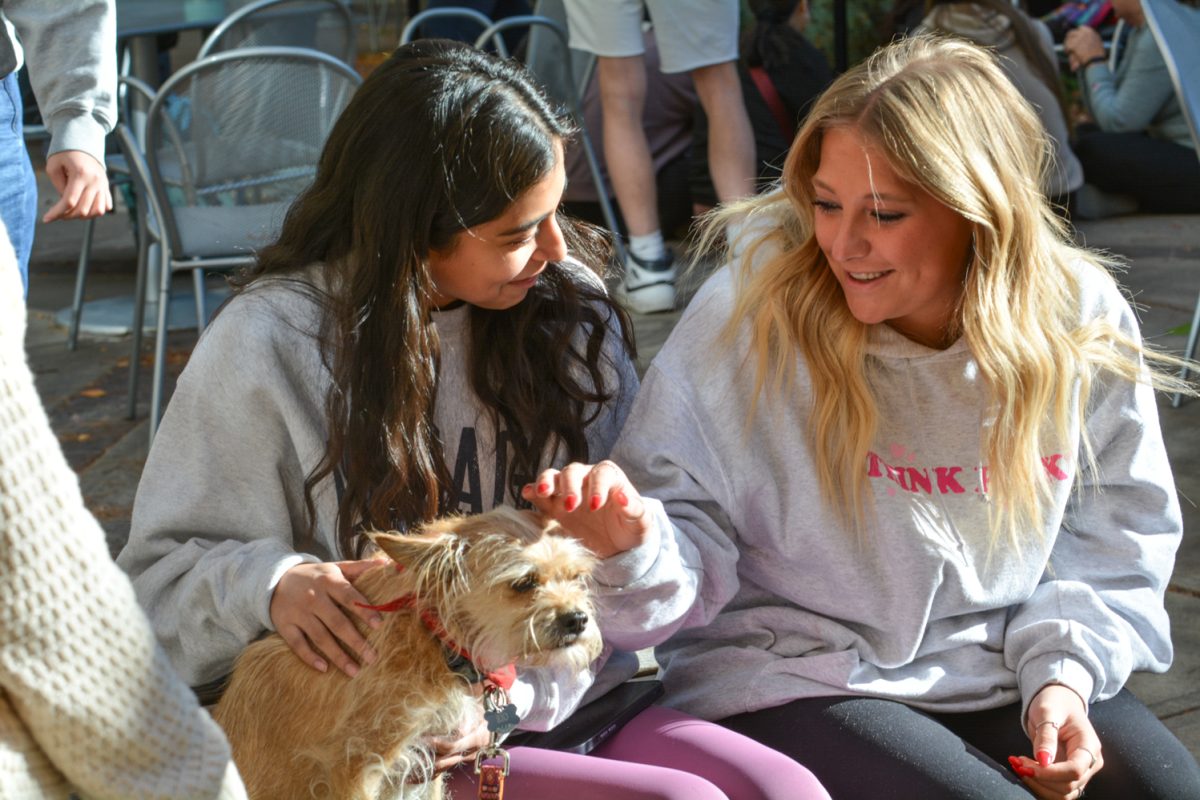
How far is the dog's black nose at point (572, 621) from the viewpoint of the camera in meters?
1.89

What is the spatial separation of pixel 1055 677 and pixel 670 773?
2.30ft

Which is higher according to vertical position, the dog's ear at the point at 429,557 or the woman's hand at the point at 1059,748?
the dog's ear at the point at 429,557

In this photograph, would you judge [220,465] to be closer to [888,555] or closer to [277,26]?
[888,555]

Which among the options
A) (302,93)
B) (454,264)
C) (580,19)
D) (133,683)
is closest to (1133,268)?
(580,19)

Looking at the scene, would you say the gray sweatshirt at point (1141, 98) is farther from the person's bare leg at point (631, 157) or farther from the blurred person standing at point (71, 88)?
the blurred person standing at point (71, 88)

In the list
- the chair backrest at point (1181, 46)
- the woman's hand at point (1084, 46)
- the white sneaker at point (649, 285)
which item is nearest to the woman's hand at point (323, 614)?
the chair backrest at point (1181, 46)

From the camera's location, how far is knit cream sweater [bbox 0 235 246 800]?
1209 millimetres

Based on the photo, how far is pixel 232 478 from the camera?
2.30 m

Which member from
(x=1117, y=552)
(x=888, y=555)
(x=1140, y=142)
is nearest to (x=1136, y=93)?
(x=1140, y=142)

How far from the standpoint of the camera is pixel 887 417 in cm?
246

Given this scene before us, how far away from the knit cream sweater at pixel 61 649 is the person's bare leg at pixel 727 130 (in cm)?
479

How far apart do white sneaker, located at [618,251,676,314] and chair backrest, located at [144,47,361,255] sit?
165 cm

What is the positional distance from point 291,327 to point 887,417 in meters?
1.08

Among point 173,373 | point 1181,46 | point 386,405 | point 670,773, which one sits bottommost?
point 173,373
